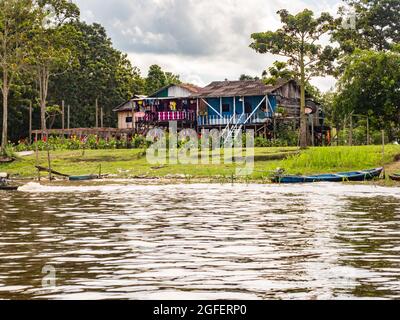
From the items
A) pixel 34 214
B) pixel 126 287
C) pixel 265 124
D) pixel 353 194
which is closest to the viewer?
pixel 126 287

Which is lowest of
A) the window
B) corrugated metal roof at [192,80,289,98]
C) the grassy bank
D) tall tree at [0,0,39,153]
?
the grassy bank

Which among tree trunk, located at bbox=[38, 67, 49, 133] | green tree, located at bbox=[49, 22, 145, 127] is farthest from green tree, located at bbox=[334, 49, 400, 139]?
green tree, located at bbox=[49, 22, 145, 127]

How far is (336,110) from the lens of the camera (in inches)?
1921

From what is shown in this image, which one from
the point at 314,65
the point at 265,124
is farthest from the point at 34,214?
the point at 265,124

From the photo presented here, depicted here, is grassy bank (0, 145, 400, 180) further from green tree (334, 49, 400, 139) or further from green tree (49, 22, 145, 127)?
green tree (49, 22, 145, 127)

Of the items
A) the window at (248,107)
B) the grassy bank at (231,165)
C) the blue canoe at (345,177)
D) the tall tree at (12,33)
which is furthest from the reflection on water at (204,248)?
the window at (248,107)

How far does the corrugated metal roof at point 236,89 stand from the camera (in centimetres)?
5603

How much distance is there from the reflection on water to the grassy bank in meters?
10.7

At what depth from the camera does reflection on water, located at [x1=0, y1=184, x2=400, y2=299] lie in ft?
29.9

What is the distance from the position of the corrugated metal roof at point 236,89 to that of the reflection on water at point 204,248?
32.0 metres

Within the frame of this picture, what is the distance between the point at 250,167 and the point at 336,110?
45.3 ft

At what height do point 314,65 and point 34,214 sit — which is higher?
point 314,65

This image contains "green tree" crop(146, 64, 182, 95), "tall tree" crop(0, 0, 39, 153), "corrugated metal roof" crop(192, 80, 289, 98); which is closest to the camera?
"tall tree" crop(0, 0, 39, 153)
